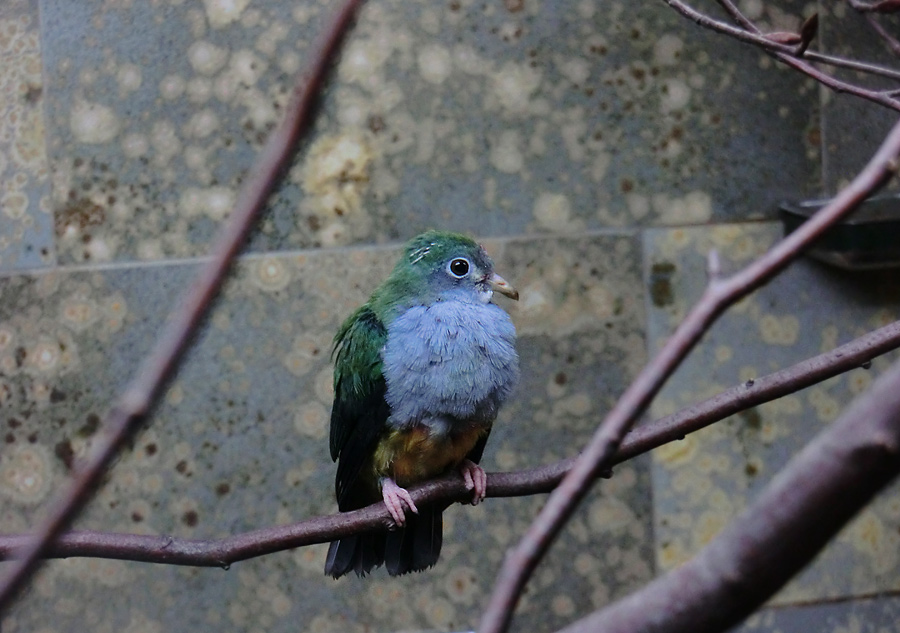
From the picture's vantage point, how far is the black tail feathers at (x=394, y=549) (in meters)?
1.66

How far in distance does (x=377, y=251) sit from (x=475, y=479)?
0.86 metres

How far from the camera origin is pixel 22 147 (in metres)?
2.24

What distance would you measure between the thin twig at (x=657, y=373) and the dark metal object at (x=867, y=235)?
1816 millimetres

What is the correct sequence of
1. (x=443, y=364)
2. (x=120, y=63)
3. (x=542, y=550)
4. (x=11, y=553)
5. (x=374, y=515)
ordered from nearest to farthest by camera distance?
(x=542, y=550), (x=11, y=553), (x=374, y=515), (x=443, y=364), (x=120, y=63)

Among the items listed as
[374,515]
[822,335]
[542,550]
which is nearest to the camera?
[542,550]

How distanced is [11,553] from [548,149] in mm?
1580

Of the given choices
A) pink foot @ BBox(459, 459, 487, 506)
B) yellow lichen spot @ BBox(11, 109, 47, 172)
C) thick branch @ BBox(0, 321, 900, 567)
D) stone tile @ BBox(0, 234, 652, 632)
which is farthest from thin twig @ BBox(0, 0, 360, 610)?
yellow lichen spot @ BBox(11, 109, 47, 172)

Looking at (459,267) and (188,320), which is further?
(459,267)

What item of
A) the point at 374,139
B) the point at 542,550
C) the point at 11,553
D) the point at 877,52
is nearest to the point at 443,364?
the point at 11,553

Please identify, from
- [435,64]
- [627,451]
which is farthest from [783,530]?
[435,64]

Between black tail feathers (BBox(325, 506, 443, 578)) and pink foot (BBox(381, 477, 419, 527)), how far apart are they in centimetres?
9

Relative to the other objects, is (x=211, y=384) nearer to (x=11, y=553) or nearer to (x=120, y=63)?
(x=120, y=63)

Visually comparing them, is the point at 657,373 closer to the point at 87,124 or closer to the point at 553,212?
the point at 553,212

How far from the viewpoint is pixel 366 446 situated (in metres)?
1.64
